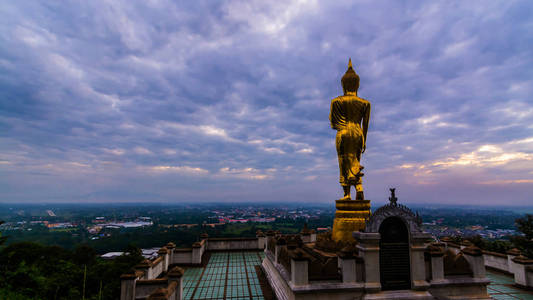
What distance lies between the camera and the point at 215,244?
79.1 ft

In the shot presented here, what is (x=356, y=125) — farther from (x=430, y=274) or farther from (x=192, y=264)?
(x=192, y=264)

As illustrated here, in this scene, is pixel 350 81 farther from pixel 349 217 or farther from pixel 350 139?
pixel 349 217

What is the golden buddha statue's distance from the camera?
17.5 meters

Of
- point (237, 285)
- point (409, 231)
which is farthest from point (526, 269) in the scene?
point (237, 285)

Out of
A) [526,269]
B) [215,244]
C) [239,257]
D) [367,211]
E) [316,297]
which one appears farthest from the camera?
[215,244]

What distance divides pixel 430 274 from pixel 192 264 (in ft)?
47.5

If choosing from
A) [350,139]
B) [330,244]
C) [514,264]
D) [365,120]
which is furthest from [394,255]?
[365,120]

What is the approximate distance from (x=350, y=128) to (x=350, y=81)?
329 cm

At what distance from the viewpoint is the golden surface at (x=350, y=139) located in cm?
1619

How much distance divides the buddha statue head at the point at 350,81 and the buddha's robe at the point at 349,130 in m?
0.56

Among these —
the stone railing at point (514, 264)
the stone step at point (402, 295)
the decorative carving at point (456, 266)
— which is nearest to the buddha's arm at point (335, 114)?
the decorative carving at point (456, 266)

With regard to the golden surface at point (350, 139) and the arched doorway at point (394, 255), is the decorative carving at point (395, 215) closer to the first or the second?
the arched doorway at point (394, 255)

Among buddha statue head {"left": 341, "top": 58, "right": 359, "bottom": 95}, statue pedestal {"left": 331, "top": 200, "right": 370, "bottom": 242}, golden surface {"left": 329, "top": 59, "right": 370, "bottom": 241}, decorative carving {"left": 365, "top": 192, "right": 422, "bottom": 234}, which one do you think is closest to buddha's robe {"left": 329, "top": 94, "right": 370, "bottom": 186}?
golden surface {"left": 329, "top": 59, "right": 370, "bottom": 241}

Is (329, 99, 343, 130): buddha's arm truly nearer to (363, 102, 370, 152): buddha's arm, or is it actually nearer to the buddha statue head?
the buddha statue head
